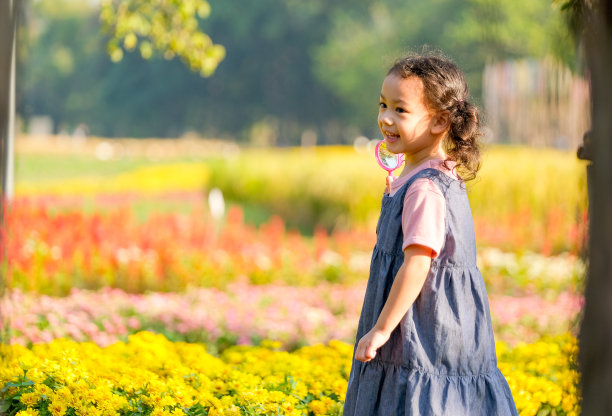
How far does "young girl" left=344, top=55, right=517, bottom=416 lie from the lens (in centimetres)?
190

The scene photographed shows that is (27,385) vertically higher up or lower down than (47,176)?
lower down

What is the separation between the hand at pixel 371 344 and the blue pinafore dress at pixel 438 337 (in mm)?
73

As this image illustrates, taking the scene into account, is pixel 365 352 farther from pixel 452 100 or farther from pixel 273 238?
pixel 273 238

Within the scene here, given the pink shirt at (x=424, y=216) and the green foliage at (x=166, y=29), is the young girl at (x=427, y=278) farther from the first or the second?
the green foliage at (x=166, y=29)

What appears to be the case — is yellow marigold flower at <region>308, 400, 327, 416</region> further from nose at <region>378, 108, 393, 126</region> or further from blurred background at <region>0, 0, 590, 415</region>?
nose at <region>378, 108, 393, 126</region>

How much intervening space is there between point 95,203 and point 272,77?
3459cm

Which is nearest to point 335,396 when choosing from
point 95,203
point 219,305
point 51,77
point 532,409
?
→ point 532,409

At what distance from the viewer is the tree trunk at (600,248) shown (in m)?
1.40

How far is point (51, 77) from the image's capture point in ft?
182

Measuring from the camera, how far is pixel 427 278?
196 cm

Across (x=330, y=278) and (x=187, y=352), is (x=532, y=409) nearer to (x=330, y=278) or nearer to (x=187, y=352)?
(x=187, y=352)

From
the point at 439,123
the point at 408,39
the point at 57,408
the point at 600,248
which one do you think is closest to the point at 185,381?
the point at 57,408

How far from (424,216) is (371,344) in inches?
13.0

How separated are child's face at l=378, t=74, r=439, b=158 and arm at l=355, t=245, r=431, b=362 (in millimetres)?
294
